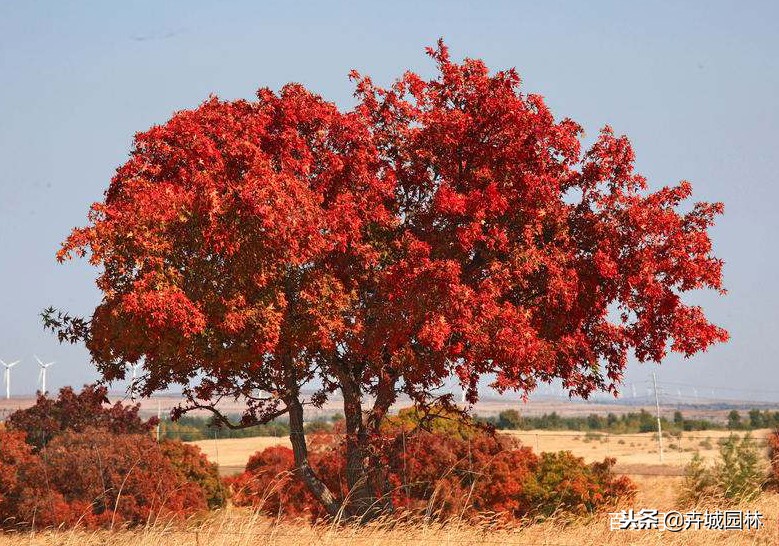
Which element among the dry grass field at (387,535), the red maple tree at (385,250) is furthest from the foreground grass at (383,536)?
the red maple tree at (385,250)

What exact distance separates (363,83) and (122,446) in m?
17.0

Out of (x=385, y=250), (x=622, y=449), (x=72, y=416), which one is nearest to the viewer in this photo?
(x=385, y=250)

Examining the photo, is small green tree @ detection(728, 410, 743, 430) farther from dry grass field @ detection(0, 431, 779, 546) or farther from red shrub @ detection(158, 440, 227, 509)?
dry grass field @ detection(0, 431, 779, 546)

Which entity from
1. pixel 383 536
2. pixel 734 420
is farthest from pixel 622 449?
pixel 383 536

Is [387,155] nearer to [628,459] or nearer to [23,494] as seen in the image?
[23,494]

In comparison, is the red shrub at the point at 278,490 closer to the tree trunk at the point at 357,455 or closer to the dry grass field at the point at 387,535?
the tree trunk at the point at 357,455

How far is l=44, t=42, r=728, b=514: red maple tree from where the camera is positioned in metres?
16.3

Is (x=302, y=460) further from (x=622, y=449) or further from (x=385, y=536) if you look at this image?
(x=622, y=449)

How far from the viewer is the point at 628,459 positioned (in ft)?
226

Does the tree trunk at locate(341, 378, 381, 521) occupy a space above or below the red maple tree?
below

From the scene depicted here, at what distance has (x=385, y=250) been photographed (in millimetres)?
18484

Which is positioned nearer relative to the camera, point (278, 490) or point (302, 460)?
point (302, 460)

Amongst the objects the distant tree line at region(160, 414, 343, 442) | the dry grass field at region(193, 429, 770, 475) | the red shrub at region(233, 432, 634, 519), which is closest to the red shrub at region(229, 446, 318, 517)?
the red shrub at region(233, 432, 634, 519)

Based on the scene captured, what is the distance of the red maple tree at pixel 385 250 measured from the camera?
1627cm
